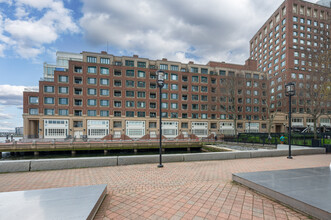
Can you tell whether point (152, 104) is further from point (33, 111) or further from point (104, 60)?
point (33, 111)

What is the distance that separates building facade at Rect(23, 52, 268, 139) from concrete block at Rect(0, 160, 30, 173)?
2954 cm

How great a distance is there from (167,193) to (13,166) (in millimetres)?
7581

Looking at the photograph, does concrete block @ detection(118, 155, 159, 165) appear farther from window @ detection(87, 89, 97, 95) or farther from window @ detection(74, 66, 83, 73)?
window @ detection(74, 66, 83, 73)

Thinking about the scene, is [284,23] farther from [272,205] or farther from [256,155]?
[272,205]

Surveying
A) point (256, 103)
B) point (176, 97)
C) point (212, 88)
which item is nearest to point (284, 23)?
point (256, 103)

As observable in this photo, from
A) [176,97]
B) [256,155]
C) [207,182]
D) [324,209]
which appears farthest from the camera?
[176,97]

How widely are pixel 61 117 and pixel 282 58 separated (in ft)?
241

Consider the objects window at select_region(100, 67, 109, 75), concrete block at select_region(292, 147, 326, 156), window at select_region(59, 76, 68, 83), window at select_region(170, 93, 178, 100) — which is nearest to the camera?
concrete block at select_region(292, 147, 326, 156)

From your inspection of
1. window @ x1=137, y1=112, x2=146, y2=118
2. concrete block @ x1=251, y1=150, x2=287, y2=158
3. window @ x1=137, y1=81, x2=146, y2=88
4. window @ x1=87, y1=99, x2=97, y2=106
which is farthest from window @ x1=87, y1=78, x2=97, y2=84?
concrete block @ x1=251, y1=150, x2=287, y2=158

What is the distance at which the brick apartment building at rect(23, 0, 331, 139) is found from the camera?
130 ft

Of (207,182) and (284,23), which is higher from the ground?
(284,23)

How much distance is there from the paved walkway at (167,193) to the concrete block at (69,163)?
1.29ft

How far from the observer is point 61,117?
1553 inches

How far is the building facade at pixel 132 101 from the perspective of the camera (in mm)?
39562
